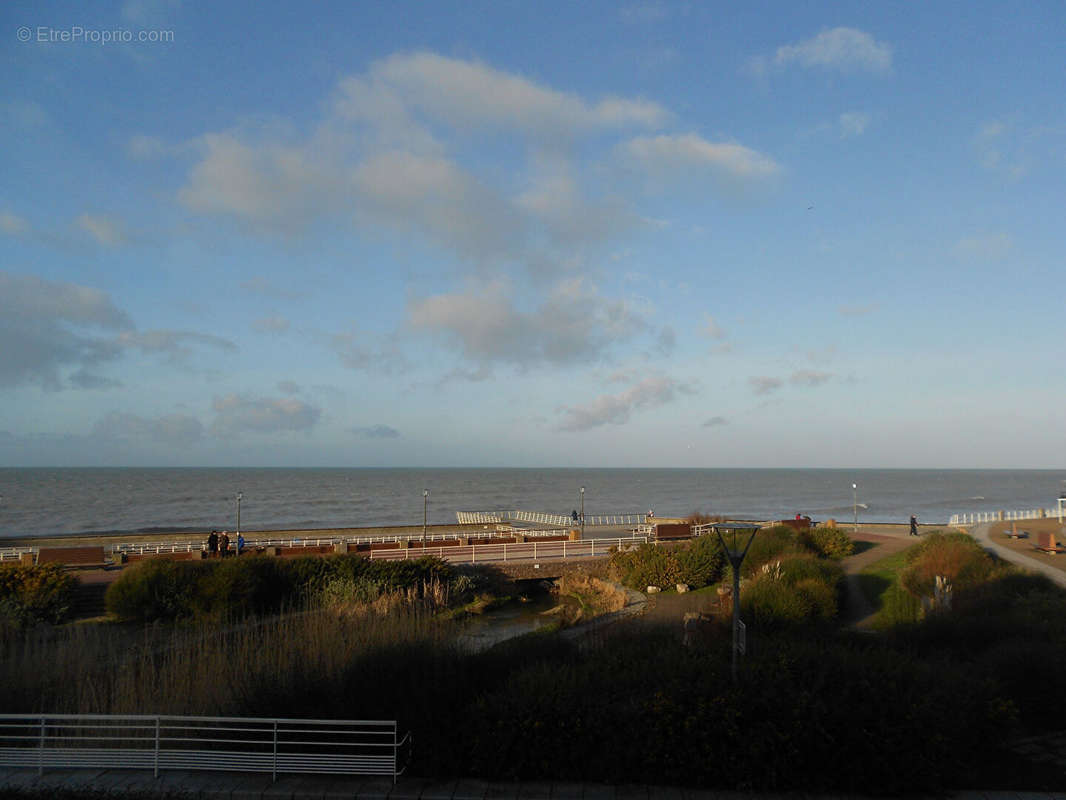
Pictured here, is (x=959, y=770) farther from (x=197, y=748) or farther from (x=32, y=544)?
(x=32, y=544)

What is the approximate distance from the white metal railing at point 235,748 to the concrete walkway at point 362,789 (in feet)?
0.42

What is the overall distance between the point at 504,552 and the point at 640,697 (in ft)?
67.1

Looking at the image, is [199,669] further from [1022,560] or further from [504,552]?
[1022,560]

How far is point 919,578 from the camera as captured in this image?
19.0 metres

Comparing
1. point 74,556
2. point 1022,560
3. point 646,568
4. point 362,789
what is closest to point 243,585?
point 74,556

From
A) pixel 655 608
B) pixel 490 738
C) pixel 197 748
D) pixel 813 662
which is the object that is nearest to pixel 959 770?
pixel 813 662

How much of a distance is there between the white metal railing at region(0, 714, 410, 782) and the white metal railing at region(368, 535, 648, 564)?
18.9 m

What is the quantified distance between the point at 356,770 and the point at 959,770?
6277 millimetres

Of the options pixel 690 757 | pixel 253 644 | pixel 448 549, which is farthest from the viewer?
pixel 448 549

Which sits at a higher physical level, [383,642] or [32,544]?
[383,642]

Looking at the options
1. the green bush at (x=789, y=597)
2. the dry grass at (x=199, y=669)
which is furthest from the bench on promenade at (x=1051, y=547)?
the dry grass at (x=199, y=669)

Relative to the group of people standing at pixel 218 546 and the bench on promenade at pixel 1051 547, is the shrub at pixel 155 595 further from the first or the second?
the bench on promenade at pixel 1051 547

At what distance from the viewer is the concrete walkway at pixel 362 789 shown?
714 cm

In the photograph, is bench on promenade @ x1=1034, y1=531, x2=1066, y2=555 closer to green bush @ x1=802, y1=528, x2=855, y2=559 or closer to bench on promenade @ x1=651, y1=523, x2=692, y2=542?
green bush @ x1=802, y1=528, x2=855, y2=559
